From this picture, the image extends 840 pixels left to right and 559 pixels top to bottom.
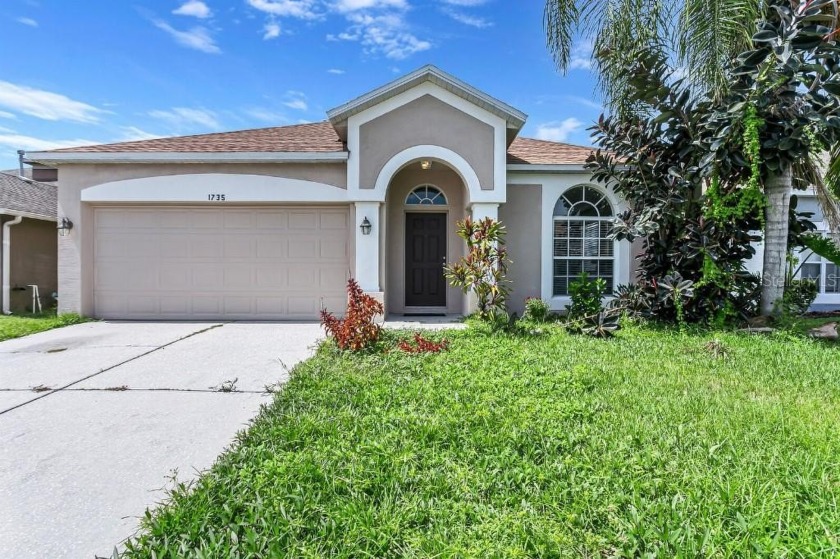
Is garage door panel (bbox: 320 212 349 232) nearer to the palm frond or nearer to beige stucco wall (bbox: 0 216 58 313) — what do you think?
the palm frond

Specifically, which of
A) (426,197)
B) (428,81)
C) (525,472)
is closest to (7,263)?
(426,197)

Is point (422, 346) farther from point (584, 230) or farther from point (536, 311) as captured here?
point (584, 230)

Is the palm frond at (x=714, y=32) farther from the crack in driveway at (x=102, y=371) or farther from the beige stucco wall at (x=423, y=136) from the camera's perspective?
the crack in driveway at (x=102, y=371)

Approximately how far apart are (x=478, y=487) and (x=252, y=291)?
868 cm

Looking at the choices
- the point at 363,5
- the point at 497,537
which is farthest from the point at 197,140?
the point at 497,537

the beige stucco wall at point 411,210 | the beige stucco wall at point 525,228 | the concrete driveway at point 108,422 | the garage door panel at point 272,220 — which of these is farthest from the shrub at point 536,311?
the garage door panel at point 272,220

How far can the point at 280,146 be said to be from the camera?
33.9 ft

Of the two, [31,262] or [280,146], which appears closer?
[280,146]

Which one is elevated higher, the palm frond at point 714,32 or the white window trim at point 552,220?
the palm frond at point 714,32

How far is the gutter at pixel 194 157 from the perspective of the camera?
9578mm

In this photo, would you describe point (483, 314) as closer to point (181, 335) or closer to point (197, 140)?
point (181, 335)

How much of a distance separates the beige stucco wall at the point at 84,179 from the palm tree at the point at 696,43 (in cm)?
569

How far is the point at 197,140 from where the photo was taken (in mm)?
11070

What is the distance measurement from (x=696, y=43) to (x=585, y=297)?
5058 millimetres
